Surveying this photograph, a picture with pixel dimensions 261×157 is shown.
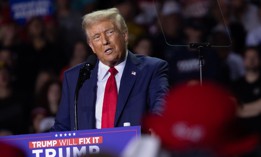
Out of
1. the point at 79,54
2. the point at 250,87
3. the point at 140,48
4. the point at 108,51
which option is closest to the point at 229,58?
the point at 250,87

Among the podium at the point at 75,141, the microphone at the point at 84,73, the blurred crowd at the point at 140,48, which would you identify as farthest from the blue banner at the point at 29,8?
the podium at the point at 75,141

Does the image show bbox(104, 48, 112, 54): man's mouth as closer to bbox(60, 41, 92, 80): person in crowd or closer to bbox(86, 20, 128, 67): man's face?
bbox(86, 20, 128, 67): man's face

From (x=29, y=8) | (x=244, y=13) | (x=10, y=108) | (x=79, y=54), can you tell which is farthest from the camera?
(x=29, y=8)

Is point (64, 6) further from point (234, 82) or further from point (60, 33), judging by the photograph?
point (234, 82)

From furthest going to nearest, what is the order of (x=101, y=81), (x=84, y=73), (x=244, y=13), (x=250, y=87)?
(x=244, y=13) < (x=250, y=87) < (x=101, y=81) < (x=84, y=73)

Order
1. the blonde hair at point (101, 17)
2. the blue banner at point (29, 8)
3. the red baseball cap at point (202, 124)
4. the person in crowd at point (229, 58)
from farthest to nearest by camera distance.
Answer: the blue banner at point (29, 8), the person in crowd at point (229, 58), the blonde hair at point (101, 17), the red baseball cap at point (202, 124)

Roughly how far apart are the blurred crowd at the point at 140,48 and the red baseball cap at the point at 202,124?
17.6ft

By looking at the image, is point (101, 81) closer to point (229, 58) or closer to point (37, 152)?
point (37, 152)

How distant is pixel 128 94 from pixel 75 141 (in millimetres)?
661

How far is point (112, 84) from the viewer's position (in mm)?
4605

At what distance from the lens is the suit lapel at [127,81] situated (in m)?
4.48

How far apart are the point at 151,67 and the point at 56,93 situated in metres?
3.66

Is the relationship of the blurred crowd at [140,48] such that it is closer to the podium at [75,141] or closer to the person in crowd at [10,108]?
the person in crowd at [10,108]

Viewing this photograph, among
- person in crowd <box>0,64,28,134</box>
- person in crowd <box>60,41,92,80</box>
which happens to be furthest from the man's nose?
person in crowd <box>60,41,92,80</box>
